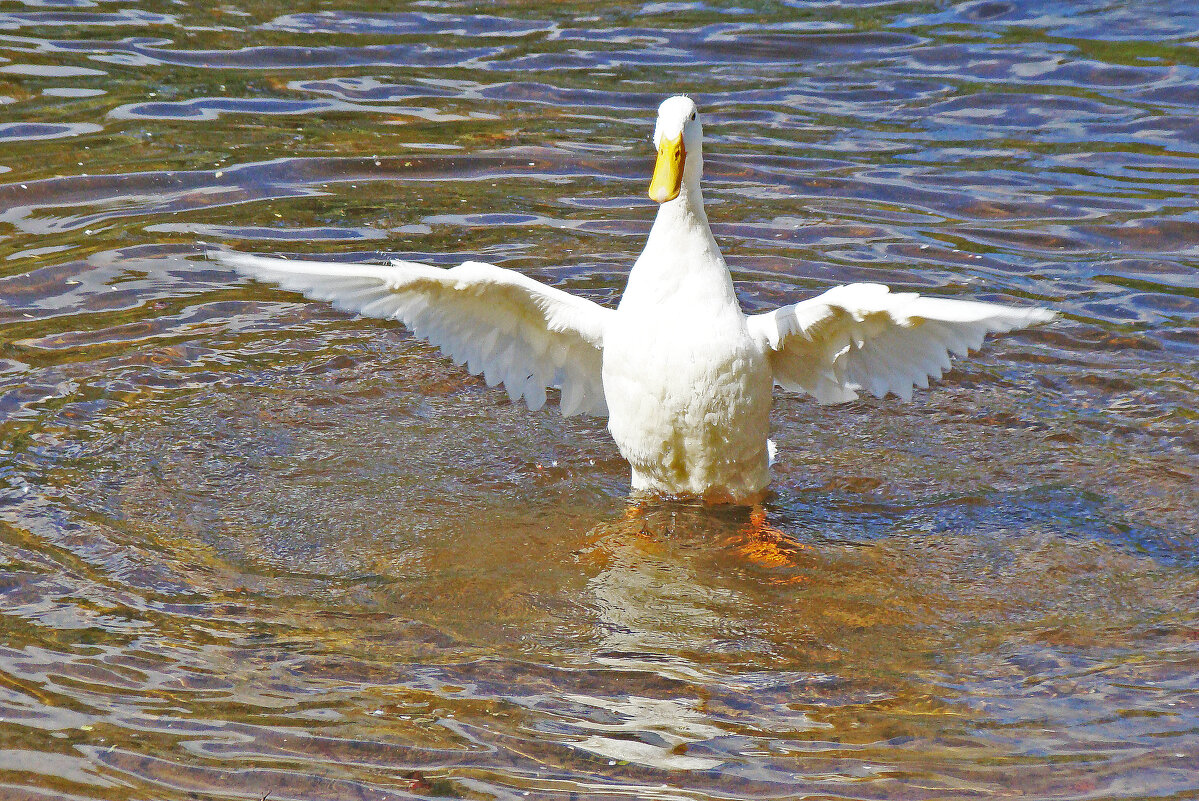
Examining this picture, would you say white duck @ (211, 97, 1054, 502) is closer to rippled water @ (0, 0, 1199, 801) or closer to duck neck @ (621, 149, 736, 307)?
duck neck @ (621, 149, 736, 307)

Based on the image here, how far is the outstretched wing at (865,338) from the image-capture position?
18.2 feet

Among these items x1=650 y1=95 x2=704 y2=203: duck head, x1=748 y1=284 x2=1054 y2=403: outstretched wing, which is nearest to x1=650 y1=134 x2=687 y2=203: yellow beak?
x1=650 y1=95 x2=704 y2=203: duck head

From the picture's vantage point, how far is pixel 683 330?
5.88 m

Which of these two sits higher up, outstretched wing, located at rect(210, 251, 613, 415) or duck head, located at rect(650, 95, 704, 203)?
duck head, located at rect(650, 95, 704, 203)

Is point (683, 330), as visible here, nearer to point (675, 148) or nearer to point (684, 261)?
point (684, 261)

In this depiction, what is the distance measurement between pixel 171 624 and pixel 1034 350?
530 cm

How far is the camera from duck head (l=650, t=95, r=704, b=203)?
5.75 m

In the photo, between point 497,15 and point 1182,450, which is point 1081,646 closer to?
point 1182,450

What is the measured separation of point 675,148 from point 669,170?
0.41 feet

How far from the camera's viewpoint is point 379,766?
438 centimetres

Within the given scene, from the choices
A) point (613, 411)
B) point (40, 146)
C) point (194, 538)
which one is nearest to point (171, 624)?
point (194, 538)

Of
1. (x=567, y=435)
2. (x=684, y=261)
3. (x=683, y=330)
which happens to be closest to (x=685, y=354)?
(x=683, y=330)

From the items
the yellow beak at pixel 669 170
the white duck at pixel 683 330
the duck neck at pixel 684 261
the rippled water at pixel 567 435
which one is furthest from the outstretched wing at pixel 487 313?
the yellow beak at pixel 669 170

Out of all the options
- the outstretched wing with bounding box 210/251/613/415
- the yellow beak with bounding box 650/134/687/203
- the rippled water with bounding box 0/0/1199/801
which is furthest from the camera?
the outstretched wing with bounding box 210/251/613/415
